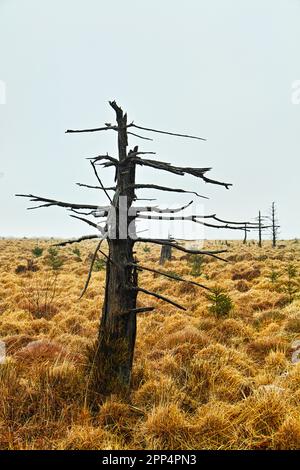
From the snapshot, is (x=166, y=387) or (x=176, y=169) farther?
(x=166, y=387)

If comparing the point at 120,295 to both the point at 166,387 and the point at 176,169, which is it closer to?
the point at 166,387

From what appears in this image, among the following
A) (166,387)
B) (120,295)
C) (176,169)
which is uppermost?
(176,169)

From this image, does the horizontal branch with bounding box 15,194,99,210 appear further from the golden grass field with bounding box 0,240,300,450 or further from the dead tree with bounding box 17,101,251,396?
the golden grass field with bounding box 0,240,300,450

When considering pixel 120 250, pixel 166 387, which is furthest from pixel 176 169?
pixel 166 387

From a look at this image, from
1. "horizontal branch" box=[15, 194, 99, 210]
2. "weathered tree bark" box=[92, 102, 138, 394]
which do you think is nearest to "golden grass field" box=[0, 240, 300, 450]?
"weathered tree bark" box=[92, 102, 138, 394]

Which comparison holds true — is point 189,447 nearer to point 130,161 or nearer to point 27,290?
point 130,161

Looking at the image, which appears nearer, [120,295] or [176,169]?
[176,169]

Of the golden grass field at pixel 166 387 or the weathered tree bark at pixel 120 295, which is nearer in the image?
the golden grass field at pixel 166 387

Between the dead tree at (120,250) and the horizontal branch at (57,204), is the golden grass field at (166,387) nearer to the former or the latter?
the dead tree at (120,250)

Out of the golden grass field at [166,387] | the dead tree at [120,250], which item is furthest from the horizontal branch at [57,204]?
the golden grass field at [166,387]

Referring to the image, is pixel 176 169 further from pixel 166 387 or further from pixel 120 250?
pixel 166 387

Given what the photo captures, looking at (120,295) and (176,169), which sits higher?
(176,169)
